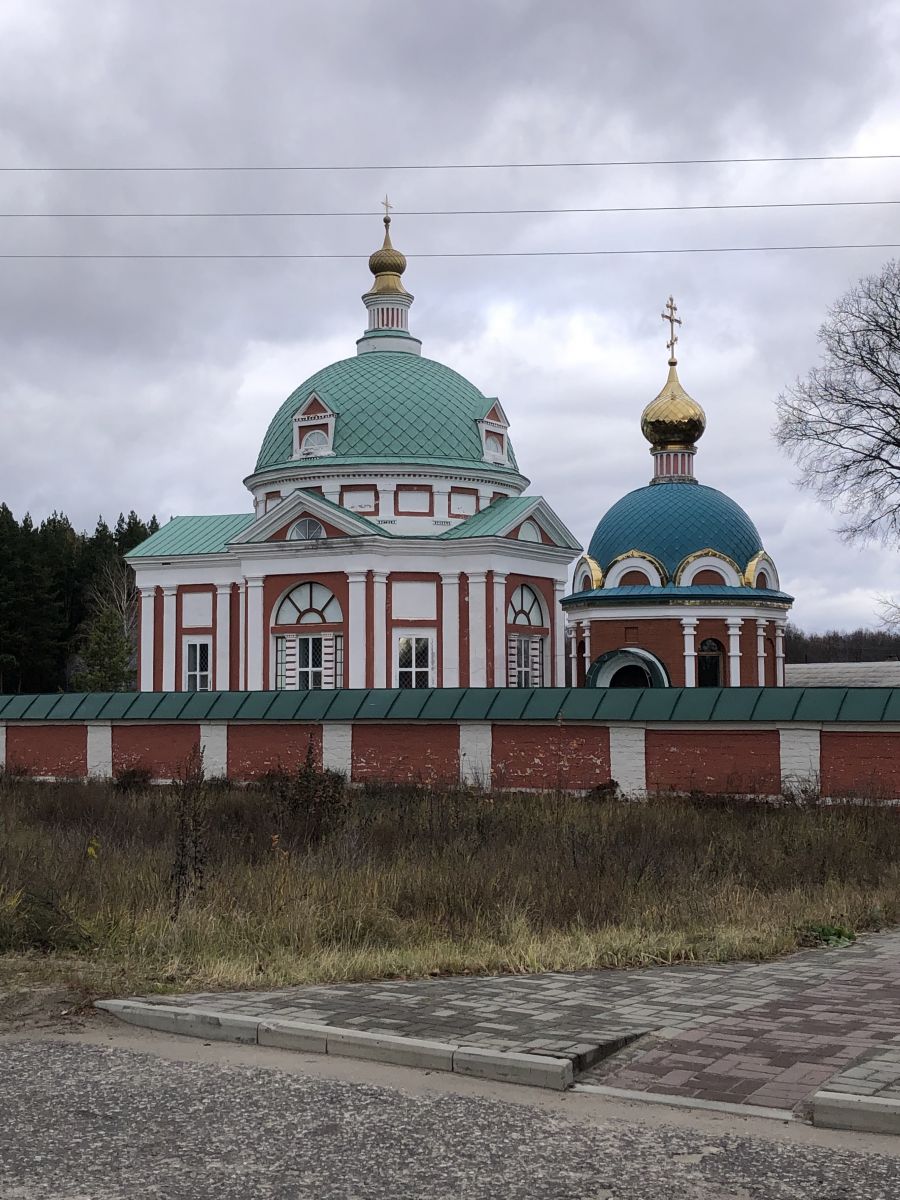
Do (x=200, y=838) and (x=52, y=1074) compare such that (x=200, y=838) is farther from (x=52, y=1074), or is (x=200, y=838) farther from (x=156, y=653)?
(x=156, y=653)

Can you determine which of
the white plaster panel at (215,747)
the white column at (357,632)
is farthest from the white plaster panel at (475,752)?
the white column at (357,632)

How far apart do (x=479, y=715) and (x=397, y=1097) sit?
1412cm

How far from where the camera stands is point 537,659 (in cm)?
3250

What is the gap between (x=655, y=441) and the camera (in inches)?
1487

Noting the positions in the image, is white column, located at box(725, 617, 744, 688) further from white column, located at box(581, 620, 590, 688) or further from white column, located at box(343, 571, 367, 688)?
white column, located at box(343, 571, 367, 688)

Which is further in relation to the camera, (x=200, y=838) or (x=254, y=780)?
(x=254, y=780)

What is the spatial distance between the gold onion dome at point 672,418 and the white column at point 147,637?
14.6 metres

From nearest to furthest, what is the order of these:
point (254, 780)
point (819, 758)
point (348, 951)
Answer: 1. point (348, 951)
2. point (819, 758)
3. point (254, 780)

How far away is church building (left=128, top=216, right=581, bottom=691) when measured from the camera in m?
30.9

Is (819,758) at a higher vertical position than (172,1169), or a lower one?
higher

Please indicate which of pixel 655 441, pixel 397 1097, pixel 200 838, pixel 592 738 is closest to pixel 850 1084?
pixel 397 1097

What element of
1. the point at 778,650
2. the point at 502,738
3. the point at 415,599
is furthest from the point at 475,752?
the point at 778,650

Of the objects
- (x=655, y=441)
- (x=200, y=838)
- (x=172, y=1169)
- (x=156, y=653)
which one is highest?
(x=655, y=441)

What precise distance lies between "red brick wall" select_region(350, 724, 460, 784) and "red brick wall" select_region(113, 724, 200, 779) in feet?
9.86
